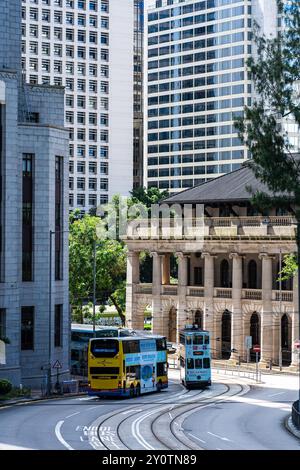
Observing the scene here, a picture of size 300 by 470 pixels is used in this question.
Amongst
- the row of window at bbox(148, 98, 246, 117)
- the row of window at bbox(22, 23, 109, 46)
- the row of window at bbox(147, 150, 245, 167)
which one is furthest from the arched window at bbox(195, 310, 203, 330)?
the row of window at bbox(22, 23, 109, 46)

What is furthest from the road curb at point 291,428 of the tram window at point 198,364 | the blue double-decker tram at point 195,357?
the tram window at point 198,364

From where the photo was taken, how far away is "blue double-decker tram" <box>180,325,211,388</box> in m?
77.8

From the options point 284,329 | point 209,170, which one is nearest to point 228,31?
point 209,170

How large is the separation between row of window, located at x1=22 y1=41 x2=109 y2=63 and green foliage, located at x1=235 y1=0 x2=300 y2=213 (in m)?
133

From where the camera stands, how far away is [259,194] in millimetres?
57688

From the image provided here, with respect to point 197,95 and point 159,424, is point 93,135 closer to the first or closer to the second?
point 197,95

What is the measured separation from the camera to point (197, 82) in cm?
18488

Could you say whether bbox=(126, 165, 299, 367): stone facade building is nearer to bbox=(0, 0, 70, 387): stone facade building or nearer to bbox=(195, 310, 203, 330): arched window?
bbox=(195, 310, 203, 330): arched window

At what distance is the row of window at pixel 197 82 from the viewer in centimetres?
17812

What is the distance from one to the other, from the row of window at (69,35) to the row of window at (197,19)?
8.39 m

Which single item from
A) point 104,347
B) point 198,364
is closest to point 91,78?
point 198,364

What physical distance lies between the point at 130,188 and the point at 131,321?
3409 inches

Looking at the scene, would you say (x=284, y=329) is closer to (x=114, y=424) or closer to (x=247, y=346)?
(x=247, y=346)

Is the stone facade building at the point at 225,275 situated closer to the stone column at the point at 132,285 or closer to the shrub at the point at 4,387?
the stone column at the point at 132,285
